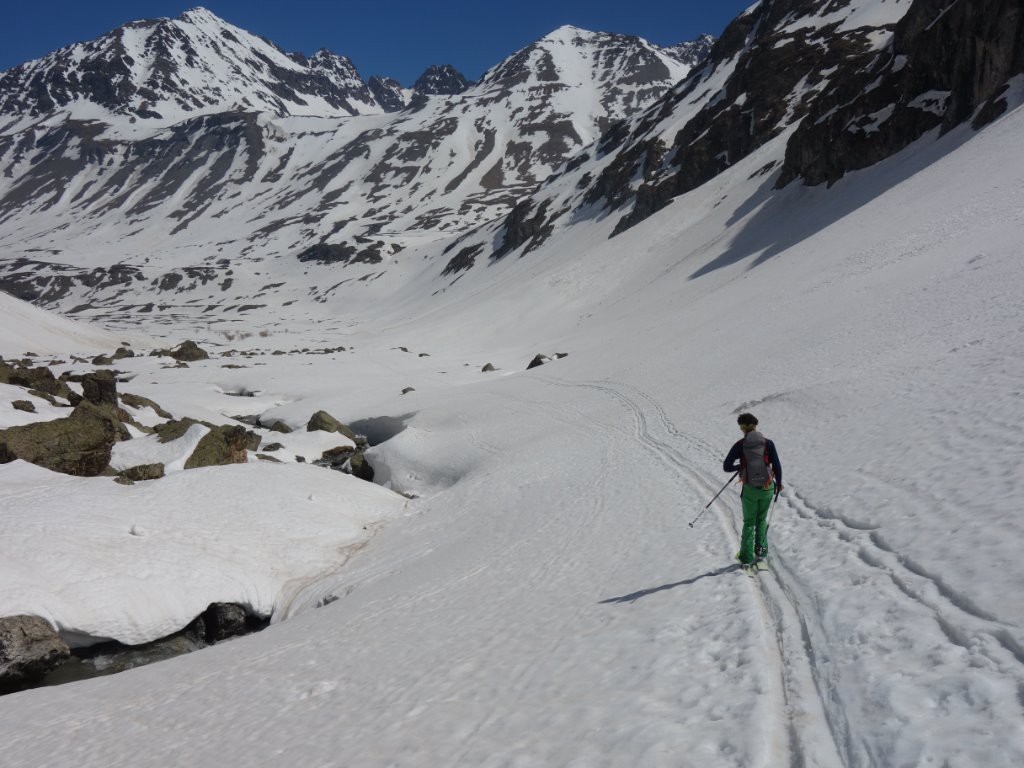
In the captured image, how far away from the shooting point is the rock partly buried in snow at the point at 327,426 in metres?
35.5

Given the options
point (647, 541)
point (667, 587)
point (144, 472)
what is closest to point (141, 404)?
point (144, 472)

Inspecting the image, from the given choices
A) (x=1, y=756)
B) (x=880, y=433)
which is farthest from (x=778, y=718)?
(x=1, y=756)

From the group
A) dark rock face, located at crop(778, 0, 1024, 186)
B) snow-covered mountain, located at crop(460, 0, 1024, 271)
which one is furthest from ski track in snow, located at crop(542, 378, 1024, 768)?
snow-covered mountain, located at crop(460, 0, 1024, 271)

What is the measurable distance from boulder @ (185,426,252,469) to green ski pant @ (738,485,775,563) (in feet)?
67.1

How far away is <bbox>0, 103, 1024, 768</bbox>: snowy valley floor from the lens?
18.2ft

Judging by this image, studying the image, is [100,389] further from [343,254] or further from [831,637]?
[343,254]

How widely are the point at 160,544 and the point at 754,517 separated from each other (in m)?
15.8

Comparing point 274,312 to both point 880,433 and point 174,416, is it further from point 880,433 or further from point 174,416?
point 880,433

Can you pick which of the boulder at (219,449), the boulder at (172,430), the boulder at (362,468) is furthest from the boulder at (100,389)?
the boulder at (362,468)

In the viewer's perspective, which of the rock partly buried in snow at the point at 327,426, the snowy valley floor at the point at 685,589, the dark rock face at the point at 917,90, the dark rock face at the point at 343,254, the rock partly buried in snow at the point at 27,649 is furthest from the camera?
the dark rock face at the point at 343,254

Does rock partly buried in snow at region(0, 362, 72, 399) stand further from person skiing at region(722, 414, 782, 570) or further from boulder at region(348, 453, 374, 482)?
person skiing at region(722, 414, 782, 570)

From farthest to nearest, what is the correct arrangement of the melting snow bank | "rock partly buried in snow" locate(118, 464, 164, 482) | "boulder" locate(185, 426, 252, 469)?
"boulder" locate(185, 426, 252, 469)
"rock partly buried in snow" locate(118, 464, 164, 482)
the melting snow bank

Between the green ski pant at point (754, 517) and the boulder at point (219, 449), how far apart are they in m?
20.4

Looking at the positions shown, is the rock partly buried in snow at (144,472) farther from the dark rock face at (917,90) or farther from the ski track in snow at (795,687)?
the dark rock face at (917,90)
